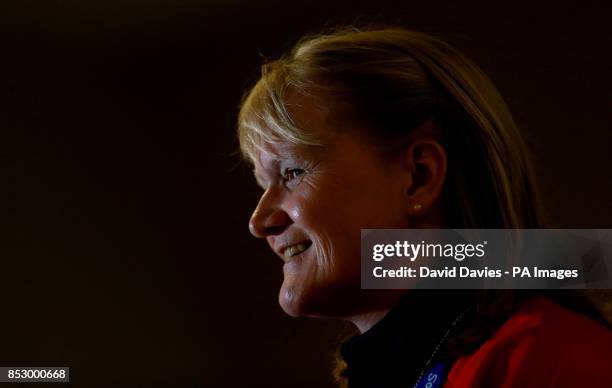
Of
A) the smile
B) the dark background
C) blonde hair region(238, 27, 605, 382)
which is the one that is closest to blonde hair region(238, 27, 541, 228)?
blonde hair region(238, 27, 605, 382)

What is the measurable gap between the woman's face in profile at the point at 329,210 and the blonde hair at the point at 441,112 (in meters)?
0.02

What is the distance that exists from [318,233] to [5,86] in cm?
106

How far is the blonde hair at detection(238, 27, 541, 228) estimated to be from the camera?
2.70 ft

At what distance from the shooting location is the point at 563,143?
1535mm

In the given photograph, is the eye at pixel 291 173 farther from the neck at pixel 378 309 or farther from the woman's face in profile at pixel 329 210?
the neck at pixel 378 309

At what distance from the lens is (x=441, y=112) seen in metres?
0.84

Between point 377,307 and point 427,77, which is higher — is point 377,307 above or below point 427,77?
below

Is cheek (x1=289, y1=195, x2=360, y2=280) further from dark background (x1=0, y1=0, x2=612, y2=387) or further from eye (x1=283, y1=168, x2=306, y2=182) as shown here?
dark background (x1=0, y1=0, x2=612, y2=387)

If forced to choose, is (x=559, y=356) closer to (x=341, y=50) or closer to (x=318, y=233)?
(x=318, y=233)

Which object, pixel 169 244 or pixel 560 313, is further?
pixel 169 244

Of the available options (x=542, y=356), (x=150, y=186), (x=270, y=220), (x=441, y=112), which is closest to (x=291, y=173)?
(x=270, y=220)

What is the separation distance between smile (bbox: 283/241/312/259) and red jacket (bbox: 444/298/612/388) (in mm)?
214

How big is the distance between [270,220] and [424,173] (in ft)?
0.56

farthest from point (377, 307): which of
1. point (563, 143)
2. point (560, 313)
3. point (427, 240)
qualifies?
point (563, 143)
